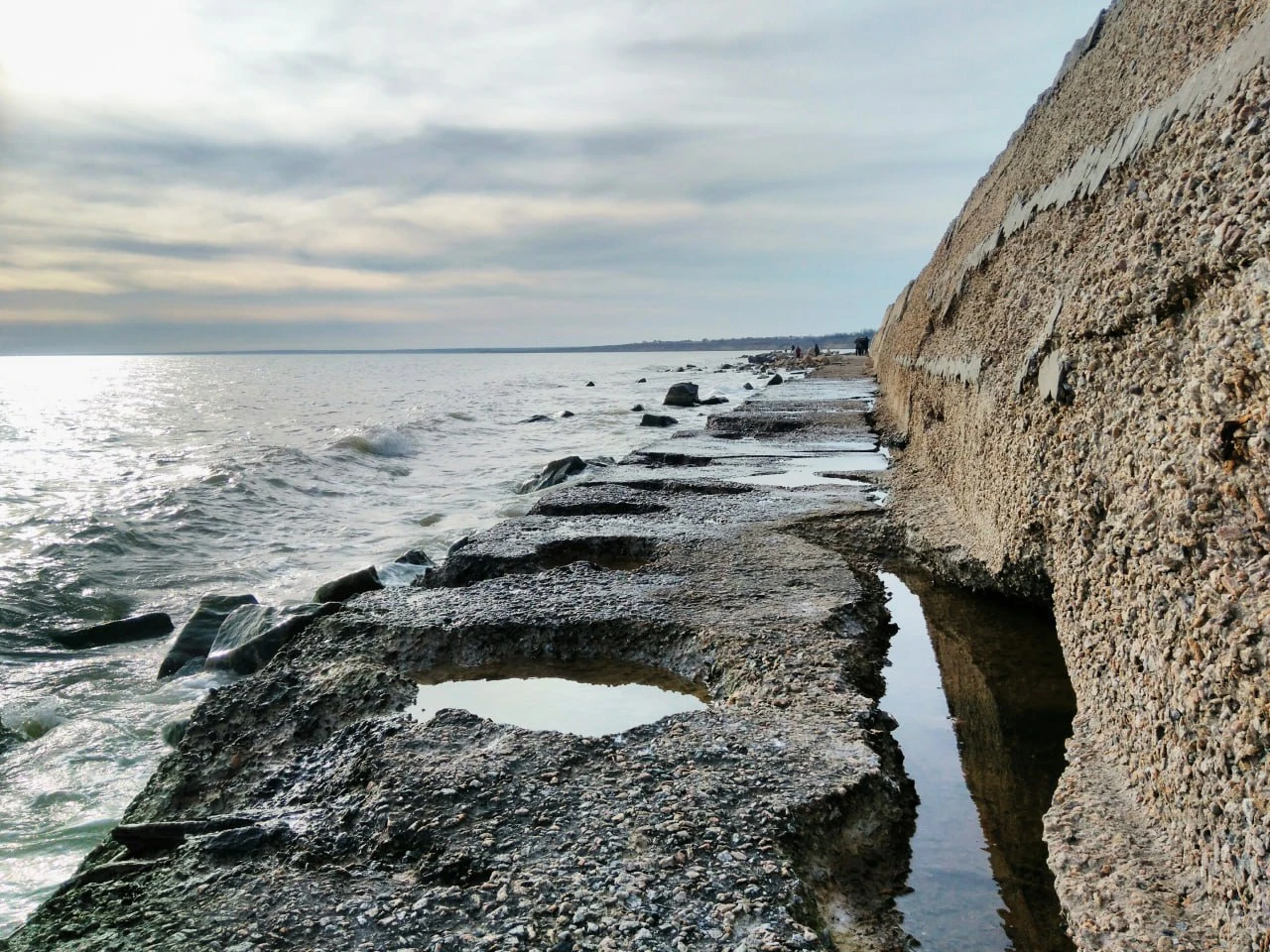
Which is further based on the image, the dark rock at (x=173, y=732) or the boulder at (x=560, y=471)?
the boulder at (x=560, y=471)

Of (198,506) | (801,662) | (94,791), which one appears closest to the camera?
(801,662)

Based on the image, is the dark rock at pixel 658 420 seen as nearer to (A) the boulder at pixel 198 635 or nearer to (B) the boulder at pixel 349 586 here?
(B) the boulder at pixel 349 586

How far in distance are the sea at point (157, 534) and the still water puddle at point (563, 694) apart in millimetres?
1423

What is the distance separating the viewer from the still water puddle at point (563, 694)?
3.12 meters

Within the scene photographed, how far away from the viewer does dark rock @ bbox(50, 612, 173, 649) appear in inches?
224

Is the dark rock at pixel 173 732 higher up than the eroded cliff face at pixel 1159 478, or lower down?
lower down

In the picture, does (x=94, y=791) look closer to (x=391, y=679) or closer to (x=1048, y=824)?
(x=391, y=679)

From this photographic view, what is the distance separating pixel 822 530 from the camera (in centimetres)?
546

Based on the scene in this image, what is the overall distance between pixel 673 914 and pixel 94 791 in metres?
3.05

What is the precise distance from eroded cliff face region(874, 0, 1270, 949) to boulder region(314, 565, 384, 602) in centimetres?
376

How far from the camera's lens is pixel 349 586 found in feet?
17.4

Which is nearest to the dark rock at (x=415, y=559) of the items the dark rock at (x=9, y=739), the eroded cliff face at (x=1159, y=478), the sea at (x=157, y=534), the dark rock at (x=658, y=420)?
the sea at (x=157, y=534)

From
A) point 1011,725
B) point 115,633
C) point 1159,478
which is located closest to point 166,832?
point 1011,725

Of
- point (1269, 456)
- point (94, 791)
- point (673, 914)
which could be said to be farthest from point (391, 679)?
point (1269, 456)
